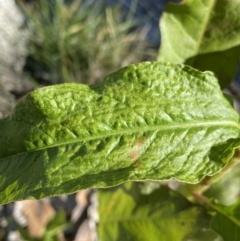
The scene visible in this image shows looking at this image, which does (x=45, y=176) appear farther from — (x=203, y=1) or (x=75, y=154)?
(x=203, y=1)

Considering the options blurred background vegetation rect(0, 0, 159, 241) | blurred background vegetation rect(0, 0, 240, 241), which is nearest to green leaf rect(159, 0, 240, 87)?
blurred background vegetation rect(0, 0, 240, 241)

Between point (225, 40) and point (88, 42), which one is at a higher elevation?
point (225, 40)

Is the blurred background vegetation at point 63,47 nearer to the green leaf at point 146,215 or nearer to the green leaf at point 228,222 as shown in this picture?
the green leaf at point 146,215

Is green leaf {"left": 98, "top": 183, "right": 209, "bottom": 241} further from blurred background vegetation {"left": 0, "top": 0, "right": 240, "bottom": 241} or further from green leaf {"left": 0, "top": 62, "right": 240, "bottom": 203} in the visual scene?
blurred background vegetation {"left": 0, "top": 0, "right": 240, "bottom": 241}

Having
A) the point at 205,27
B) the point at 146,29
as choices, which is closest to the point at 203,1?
the point at 205,27

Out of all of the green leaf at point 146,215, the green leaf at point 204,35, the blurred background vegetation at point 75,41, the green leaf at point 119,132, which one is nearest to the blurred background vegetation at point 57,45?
the blurred background vegetation at point 75,41

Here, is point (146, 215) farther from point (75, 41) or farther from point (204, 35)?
point (75, 41)

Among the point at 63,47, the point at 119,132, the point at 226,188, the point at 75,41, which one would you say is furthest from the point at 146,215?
the point at 75,41
